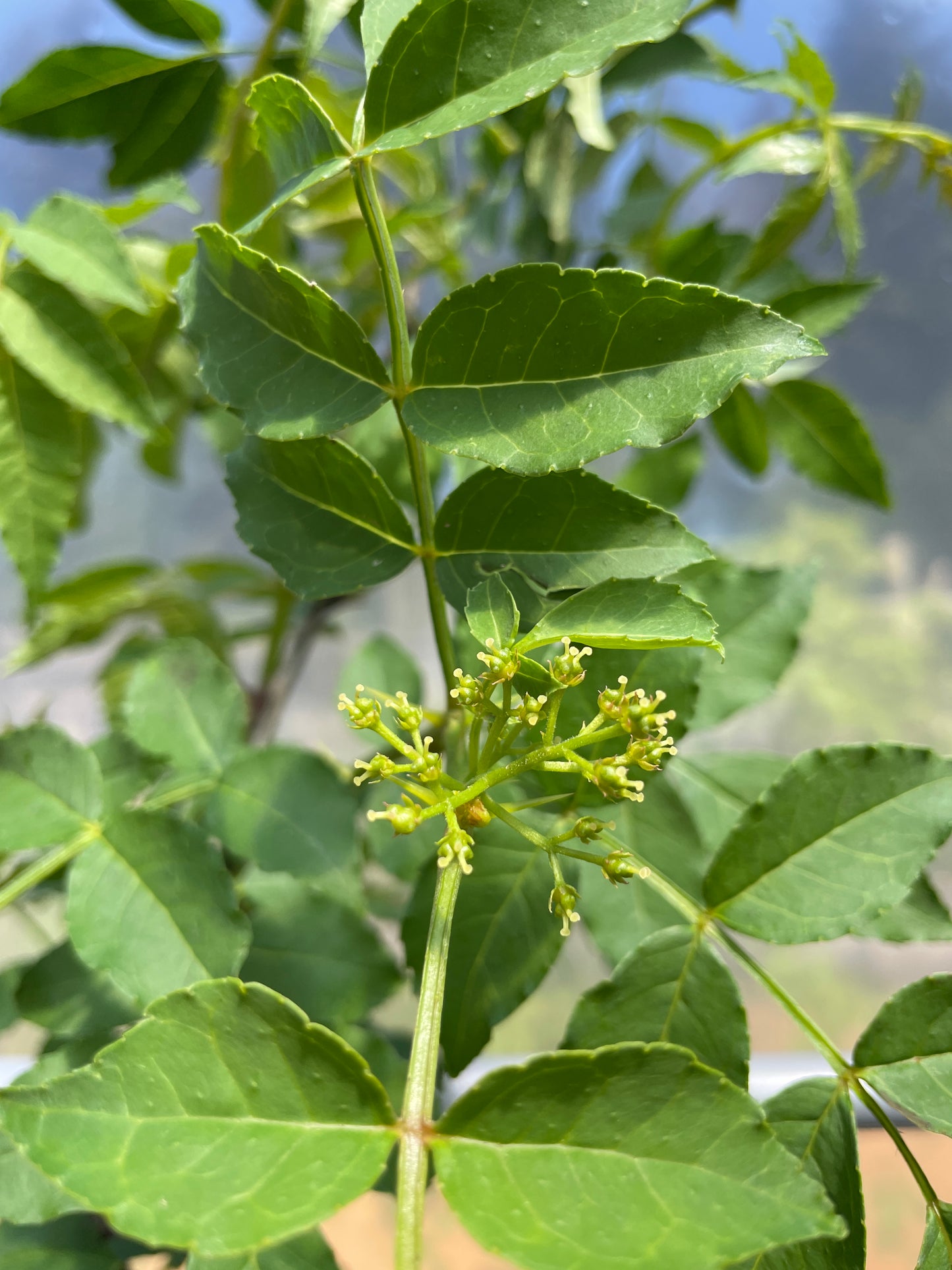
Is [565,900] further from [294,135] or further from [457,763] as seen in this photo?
[294,135]

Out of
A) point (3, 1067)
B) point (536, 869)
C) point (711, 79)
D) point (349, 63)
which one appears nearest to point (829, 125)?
point (711, 79)

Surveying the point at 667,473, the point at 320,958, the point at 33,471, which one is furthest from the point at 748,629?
the point at 33,471

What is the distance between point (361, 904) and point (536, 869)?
13 cm

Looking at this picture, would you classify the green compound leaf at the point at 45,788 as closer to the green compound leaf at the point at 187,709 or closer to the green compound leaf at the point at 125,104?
the green compound leaf at the point at 187,709

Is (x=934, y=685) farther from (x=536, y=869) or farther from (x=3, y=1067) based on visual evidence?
(x=3, y=1067)

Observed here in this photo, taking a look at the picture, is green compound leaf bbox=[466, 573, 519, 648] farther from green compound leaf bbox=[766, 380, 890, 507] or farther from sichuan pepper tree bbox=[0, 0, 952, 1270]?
green compound leaf bbox=[766, 380, 890, 507]

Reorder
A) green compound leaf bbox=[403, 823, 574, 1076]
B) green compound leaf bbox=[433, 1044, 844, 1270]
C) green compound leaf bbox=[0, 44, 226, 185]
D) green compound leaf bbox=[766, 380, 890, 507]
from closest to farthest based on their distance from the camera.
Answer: green compound leaf bbox=[433, 1044, 844, 1270] < green compound leaf bbox=[403, 823, 574, 1076] < green compound leaf bbox=[0, 44, 226, 185] < green compound leaf bbox=[766, 380, 890, 507]

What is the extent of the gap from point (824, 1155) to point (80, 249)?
0.50 m

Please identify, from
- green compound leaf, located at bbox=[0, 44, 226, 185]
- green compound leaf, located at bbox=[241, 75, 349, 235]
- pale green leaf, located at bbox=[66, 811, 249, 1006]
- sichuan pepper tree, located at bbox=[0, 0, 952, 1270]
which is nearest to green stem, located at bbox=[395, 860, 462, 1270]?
sichuan pepper tree, located at bbox=[0, 0, 952, 1270]

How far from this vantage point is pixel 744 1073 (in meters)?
0.29

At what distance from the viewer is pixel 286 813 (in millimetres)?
Answer: 400

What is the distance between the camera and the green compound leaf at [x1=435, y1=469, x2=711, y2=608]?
281 millimetres

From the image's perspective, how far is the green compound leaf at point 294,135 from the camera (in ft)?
0.85

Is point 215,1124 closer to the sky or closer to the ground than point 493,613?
closer to the ground
